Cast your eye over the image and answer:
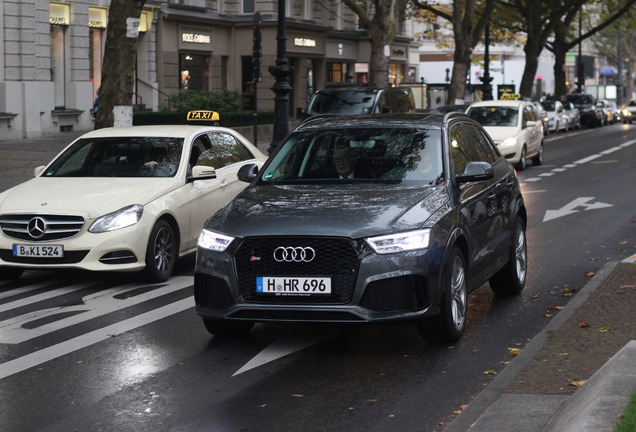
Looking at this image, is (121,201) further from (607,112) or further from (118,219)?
(607,112)

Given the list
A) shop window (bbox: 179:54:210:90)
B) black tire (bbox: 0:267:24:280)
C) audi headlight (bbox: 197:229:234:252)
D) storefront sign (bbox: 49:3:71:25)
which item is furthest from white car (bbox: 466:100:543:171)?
shop window (bbox: 179:54:210:90)

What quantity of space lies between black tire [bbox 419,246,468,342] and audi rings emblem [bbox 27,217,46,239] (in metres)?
4.25

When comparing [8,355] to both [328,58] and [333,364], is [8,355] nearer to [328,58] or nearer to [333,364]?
[333,364]

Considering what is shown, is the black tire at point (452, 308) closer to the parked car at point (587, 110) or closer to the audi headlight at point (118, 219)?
the audi headlight at point (118, 219)

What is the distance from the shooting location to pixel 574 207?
1733 centimetres

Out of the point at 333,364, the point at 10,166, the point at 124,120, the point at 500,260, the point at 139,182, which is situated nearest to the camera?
the point at 333,364

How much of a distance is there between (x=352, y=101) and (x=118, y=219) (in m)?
15.3

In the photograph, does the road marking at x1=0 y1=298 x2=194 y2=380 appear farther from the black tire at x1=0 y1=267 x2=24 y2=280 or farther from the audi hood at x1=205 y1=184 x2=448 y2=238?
the black tire at x1=0 y1=267 x2=24 y2=280

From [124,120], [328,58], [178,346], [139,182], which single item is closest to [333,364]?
[178,346]

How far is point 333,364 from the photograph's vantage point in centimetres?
733

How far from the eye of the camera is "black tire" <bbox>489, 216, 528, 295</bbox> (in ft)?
31.7

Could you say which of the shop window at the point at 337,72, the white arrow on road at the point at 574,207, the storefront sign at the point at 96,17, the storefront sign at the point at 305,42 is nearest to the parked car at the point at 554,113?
the storefront sign at the point at 305,42

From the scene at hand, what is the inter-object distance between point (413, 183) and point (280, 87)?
648 inches

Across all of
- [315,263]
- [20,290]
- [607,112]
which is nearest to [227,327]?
[315,263]
